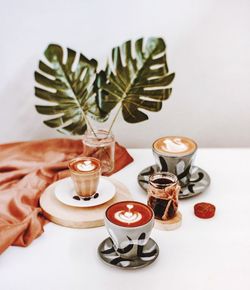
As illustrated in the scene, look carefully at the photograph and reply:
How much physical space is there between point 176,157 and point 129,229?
305mm

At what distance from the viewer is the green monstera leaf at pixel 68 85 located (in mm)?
1339

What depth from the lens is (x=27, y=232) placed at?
1049mm

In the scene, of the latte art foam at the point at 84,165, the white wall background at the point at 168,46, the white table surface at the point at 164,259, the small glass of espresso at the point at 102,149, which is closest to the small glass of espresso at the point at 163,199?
the white table surface at the point at 164,259

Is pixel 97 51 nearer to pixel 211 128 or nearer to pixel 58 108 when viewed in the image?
pixel 58 108

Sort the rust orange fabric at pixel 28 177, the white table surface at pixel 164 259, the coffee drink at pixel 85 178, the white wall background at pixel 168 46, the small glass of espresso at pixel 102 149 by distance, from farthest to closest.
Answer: the white wall background at pixel 168 46 < the small glass of espresso at pixel 102 149 < the coffee drink at pixel 85 178 < the rust orange fabric at pixel 28 177 < the white table surface at pixel 164 259

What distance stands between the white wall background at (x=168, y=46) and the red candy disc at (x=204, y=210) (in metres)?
0.45

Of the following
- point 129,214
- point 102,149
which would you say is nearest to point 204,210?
point 129,214

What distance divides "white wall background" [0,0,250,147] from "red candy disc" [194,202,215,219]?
45 cm

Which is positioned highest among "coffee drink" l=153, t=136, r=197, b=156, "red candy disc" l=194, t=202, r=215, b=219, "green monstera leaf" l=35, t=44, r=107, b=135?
"green monstera leaf" l=35, t=44, r=107, b=135

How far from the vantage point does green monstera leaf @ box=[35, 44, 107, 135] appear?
4.39 ft

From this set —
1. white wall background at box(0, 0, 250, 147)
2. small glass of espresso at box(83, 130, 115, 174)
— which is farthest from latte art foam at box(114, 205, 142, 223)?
white wall background at box(0, 0, 250, 147)

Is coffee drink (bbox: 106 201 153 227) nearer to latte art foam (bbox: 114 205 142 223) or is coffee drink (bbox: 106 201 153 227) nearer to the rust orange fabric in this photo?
latte art foam (bbox: 114 205 142 223)

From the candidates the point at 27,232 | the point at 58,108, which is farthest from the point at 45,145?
the point at 27,232

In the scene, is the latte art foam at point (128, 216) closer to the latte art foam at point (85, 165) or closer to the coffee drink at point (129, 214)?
the coffee drink at point (129, 214)
